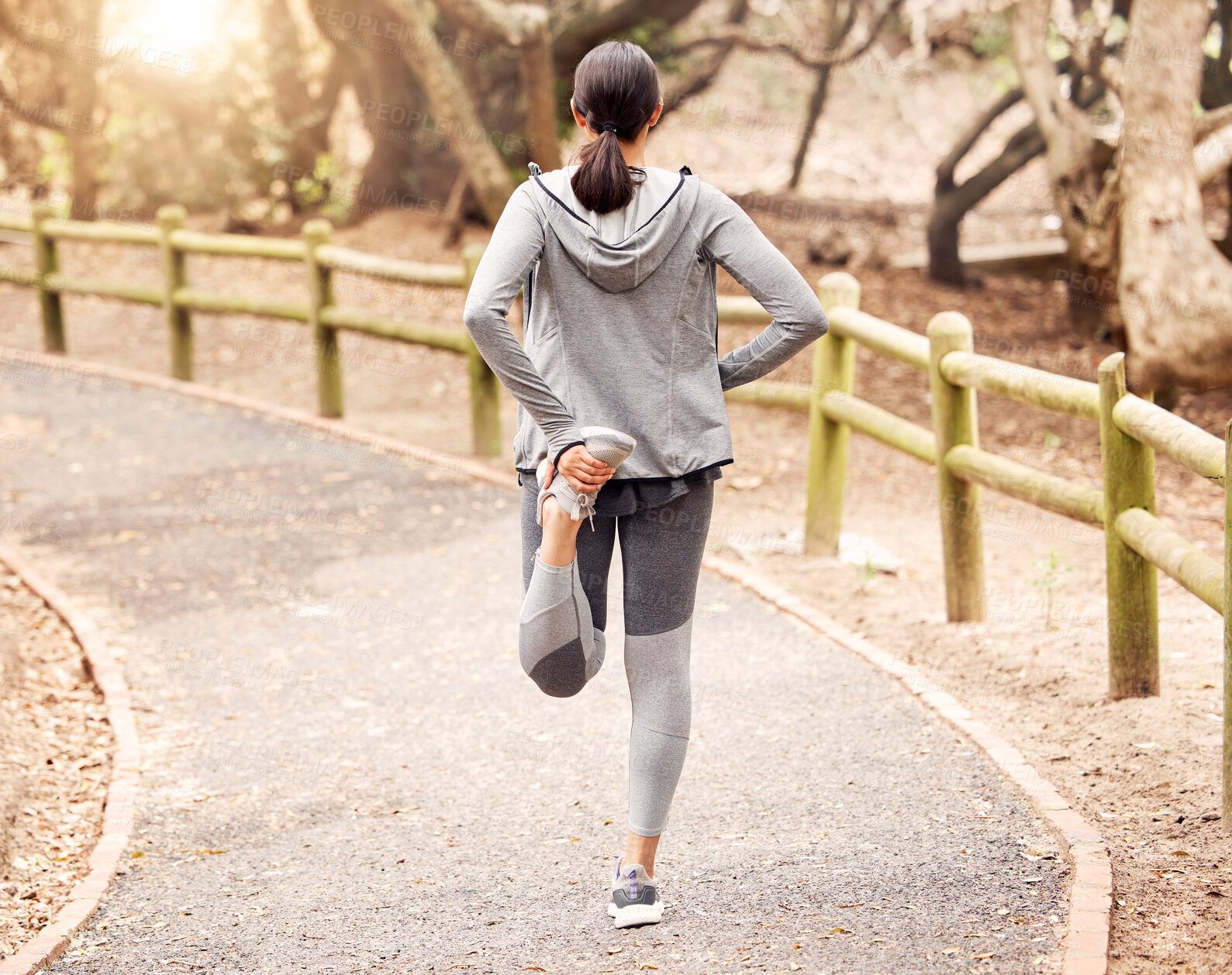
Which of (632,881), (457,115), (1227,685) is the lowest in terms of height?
(632,881)

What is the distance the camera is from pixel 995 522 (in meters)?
7.51

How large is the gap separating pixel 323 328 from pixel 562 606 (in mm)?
7122

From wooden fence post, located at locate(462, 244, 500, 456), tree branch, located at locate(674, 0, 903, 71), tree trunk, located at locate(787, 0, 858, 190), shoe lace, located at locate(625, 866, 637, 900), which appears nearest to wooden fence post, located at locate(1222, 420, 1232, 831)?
shoe lace, located at locate(625, 866, 637, 900)

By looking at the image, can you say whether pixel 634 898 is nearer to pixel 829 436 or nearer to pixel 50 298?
pixel 829 436

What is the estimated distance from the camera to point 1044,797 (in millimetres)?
3721

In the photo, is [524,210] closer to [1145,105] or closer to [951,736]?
[951,736]

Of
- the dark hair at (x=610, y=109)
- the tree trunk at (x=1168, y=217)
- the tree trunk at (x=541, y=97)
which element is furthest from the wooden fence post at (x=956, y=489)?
the tree trunk at (x=541, y=97)

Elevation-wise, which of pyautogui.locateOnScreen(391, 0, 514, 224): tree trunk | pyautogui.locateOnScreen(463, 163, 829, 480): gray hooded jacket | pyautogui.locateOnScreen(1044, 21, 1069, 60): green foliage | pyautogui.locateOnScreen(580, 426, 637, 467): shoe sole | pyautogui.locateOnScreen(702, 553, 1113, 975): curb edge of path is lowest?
pyautogui.locateOnScreen(702, 553, 1113, 975): curb edge of path

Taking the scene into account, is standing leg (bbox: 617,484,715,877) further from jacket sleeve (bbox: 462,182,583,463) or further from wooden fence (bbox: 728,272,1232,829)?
wooden fence (bbox: 728,272,1232,829)

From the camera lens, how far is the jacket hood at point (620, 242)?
267 cm

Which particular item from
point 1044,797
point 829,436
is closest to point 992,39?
point 829,436

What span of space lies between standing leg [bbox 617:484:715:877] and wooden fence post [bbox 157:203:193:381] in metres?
8.81

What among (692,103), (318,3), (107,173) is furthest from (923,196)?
(107,173)

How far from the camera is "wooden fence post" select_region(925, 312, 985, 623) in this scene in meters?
5.21
